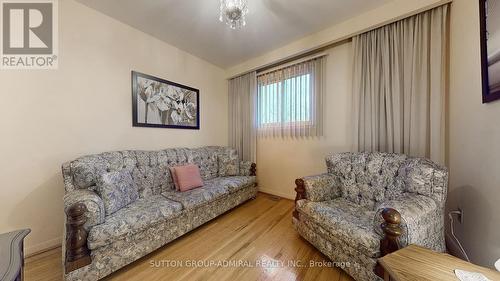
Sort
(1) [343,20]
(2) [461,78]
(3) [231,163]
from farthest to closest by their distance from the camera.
Answer: (3) [231,163] < (1) [343,20] < (2) [461,78]

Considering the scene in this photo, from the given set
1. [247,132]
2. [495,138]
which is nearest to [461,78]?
[495,138]

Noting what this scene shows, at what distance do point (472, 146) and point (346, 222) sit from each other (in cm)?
112

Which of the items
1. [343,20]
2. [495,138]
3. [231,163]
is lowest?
[231,163]

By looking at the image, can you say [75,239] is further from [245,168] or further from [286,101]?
[286,101]

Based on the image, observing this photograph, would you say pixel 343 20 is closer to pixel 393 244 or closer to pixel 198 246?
pixel 393 244

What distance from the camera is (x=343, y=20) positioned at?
7.29ft

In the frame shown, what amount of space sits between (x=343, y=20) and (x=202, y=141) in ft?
9.14

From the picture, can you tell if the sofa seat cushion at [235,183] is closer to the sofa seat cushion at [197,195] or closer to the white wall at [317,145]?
the sofa seat cushion at [197,195]

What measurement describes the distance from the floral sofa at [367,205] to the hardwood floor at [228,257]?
18 cm

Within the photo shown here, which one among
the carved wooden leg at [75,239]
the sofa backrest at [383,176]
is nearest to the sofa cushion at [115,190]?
the carved wooden leg at [75,239]

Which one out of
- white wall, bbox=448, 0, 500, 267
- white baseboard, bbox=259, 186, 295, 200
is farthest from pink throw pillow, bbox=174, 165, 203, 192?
white wall, bbox=448, 0, 500, 267

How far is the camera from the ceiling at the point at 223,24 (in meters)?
1.93

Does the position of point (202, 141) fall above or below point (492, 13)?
below

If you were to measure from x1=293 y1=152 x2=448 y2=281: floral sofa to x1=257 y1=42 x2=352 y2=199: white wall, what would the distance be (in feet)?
1.97
